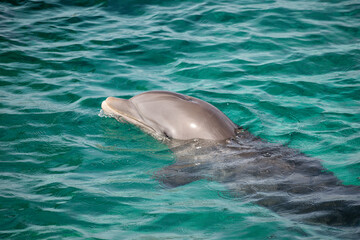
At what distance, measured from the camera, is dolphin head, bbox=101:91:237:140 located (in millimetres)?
6578

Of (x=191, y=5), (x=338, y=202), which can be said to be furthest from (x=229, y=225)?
(x=191, y=5)

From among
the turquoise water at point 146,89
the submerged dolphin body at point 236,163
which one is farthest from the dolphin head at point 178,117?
the turquoise water at point 146,89

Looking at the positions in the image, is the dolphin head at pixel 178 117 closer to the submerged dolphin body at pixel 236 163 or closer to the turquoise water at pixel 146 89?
the submerged dolphin body at pixel 236 163

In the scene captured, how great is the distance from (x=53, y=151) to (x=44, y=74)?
375 centimetres

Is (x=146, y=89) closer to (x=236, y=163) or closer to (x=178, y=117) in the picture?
(x=178, y=117)

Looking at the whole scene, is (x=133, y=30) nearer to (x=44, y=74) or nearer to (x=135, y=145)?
(x=44, y=74)

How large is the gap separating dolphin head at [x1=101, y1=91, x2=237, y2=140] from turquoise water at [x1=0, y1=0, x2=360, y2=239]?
306 mm

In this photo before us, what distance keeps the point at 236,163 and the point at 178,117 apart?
1.25m

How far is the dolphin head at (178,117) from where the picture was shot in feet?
21.6

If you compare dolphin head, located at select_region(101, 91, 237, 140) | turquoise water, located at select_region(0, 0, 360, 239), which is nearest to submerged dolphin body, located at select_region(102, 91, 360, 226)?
dolphin head, located at select_region(101, 91, 237, 140)

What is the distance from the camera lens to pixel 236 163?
6.12 meters

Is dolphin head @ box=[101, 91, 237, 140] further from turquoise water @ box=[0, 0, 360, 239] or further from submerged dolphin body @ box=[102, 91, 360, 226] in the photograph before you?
turquoise water @ box=[0, 0, 360, 239]

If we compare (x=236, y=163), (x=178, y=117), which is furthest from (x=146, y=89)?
(x=236, y=163)

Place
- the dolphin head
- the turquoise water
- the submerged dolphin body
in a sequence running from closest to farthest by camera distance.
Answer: the turquoise water
the submerged dolphin body
the dolphin head
